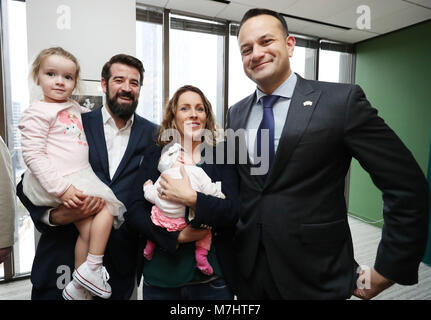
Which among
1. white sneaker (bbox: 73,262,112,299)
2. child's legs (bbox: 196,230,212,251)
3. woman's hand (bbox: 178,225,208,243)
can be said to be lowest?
white sneaker (bbox: 73,262,112,299)

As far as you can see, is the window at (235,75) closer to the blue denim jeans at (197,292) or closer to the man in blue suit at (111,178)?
the man in blue suit at (111,178)

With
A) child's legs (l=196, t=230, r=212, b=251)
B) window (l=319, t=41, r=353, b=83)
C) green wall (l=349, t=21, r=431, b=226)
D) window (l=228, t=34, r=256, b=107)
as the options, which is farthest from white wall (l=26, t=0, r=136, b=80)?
green wall (l=349, t=21, r=431, b=226)

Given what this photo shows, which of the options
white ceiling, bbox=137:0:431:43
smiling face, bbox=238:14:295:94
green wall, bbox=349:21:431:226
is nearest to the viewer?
smiling face, bbox=238:14:295:94

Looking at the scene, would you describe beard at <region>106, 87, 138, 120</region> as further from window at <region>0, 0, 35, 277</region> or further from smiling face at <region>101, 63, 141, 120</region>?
window at <region>0, 0, 35, 277</region>

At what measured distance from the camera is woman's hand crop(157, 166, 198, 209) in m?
1.05

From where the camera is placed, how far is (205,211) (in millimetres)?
1021

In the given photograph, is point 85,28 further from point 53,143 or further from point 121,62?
point 53,143

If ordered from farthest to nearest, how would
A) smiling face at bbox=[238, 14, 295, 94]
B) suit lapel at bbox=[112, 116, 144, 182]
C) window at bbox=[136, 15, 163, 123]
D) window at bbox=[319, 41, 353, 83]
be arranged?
window at bbox=[319, 41, 353, 83] < window at bbox=[136, 15, 163, 123] < suit lapel at bbox=[112, 116, 144, 182] < smiling face at bbox=[238, 14, 295, 94]

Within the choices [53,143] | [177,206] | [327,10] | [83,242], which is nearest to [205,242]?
[177,206]

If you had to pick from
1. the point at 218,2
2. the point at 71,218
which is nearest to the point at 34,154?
the point at 71,218

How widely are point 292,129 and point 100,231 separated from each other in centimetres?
100

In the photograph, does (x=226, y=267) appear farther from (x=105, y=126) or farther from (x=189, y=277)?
(x=105, y=126)

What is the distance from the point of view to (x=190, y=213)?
1130 millimetres

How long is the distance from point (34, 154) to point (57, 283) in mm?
700
